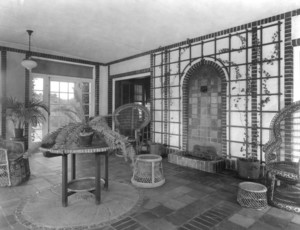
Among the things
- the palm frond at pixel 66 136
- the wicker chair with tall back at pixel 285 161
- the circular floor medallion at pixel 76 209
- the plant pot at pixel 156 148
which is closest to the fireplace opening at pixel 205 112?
the plant pot at pixel 156 148

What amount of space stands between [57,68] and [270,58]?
5.85 m

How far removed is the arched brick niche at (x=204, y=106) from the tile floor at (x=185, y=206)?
100 cm

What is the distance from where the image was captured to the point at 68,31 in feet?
16.1

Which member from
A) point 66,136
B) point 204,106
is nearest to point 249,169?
point 204,106

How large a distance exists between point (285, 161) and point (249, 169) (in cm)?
61

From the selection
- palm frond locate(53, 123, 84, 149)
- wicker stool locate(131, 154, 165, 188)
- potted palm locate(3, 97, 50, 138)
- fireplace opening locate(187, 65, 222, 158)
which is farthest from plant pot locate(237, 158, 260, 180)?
potted palm locate(3, 97, 50, 138)

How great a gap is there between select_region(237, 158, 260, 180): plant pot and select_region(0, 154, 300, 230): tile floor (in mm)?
188

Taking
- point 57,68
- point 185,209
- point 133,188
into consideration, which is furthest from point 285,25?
point 57,68

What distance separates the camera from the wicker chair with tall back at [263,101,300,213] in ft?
9.74

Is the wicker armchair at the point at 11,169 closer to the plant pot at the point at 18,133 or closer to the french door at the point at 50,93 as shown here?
the plant pot at the point at 18,133

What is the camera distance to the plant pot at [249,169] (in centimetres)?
403

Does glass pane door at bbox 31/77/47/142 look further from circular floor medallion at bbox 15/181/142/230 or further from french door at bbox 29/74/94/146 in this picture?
circular floor medallion at bbox 15/181/142/230

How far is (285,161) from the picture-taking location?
3707 mm

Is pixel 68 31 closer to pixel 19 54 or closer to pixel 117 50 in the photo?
pixel 117 50
